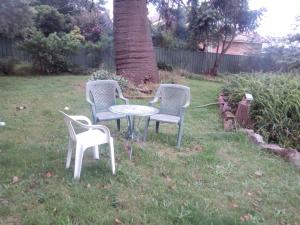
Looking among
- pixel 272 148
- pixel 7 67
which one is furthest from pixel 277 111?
pixel 7 67

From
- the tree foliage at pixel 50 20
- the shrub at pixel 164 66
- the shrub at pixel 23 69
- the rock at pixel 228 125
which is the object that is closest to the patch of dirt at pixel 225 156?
the rock at pixel 228 125

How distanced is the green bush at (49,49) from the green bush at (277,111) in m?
8.26

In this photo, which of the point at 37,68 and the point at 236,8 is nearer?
the point at 37,68

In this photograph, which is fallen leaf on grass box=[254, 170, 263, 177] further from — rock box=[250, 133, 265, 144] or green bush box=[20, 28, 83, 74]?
green bush box=[20, 28, 83, 74]

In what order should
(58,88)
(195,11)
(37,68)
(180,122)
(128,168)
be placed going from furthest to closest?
(195,11) < (37,68) < (58,88) < (180,122) < (128,168)

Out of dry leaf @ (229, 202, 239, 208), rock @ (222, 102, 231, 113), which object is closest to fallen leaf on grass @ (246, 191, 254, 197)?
dry leaf @ (229, 202, 239, 208)

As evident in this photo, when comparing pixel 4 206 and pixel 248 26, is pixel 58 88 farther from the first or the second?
pixel 248 26

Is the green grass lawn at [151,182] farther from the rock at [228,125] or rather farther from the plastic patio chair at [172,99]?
the plastic patio chair at [172,99]

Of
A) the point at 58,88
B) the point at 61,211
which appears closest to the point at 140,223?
the point at 61,211

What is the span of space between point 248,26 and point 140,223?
15.7m

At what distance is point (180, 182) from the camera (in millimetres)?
3641

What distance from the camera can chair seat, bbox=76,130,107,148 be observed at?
3.54 metres

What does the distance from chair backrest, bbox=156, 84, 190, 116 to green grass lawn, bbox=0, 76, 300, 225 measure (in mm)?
426

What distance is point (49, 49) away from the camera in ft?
41.1
